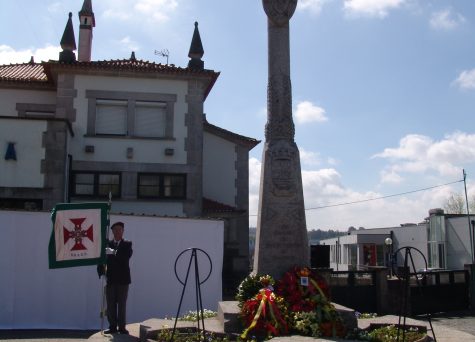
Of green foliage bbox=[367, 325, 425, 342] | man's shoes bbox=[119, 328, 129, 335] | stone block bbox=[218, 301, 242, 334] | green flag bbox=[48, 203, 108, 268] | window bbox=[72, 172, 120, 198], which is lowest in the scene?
man's shoes bbox=[119, 328, 129, 335]

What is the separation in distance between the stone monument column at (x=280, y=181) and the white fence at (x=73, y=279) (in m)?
3.36

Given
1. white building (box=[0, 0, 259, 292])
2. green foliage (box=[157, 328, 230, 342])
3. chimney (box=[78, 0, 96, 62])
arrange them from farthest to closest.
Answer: chimney (box=[78, 0, 96, 62]) → white building (box=[0, 0, 259, 292]) → green foliage (box=[157, 328, 230, 342])

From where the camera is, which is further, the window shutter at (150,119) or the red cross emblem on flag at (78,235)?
the window shutter at (150,119)

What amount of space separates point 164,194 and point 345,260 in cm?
3468

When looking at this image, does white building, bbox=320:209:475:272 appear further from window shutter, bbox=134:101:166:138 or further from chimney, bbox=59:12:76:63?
chimney, bbox=59:12:76:63

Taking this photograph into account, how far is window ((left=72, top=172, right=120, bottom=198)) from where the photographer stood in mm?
19641

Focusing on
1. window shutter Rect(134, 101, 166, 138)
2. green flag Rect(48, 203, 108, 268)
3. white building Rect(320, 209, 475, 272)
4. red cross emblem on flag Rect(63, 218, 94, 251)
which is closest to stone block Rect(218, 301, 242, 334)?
green flag Rect(48, 203, 108, 268)

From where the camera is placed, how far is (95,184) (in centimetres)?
1978

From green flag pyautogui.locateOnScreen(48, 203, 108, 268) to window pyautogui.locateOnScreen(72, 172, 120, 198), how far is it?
1098 cm

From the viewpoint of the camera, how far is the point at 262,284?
→ 353 inches

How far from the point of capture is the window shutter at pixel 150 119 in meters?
20.3

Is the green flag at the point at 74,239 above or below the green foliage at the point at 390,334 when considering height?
above

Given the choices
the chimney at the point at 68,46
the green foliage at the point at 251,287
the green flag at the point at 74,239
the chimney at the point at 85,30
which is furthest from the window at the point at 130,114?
the green foliage at the point at 251,287

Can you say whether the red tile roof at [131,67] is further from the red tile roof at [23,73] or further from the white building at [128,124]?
the red tile roof at [23,73]
